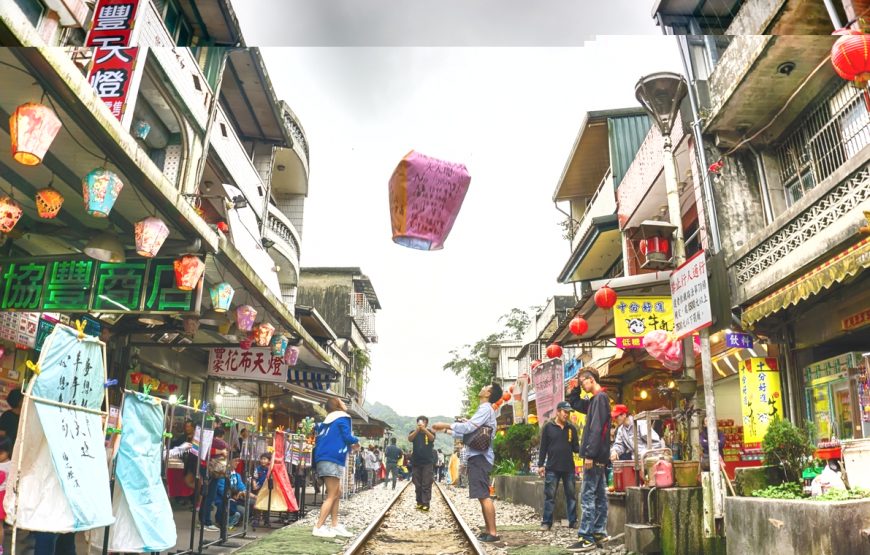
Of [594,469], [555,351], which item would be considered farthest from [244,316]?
[555,351]

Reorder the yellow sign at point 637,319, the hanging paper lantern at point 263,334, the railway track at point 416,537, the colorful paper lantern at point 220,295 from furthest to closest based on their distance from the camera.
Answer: the yellow sign at point 637,319, the hanging paper lantern at point 263,334, the colorful paper lantern at point 220,295, the railway track at point 416,537

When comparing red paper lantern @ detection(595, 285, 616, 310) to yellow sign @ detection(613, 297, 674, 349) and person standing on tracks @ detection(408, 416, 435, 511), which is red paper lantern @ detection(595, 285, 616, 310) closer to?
yellow sign @ detection(613, 297, 674, 349)

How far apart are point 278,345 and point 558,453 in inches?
239

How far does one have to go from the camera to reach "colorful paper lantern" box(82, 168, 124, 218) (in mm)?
5496

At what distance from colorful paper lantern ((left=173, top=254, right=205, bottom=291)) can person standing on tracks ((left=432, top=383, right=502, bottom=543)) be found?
3.91 metres

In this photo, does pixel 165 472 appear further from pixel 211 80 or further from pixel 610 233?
pixel 610 233

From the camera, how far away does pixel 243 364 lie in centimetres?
1220

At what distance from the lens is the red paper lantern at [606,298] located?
11.4 m

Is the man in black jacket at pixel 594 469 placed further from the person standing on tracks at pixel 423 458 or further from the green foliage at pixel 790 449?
the person standing on tracks at pixel 423 458

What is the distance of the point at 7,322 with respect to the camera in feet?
25.9

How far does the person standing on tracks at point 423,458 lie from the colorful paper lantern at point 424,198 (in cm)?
572

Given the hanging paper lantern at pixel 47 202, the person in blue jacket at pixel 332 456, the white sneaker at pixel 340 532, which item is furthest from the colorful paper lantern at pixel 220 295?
the white sneaker at pixel 340 532

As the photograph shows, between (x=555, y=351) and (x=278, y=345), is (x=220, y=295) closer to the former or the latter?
(x=278, y=345)

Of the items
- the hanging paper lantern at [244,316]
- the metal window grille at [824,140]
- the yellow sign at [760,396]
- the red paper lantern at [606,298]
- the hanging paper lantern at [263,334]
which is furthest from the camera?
the red paper lantern at [606,298]
